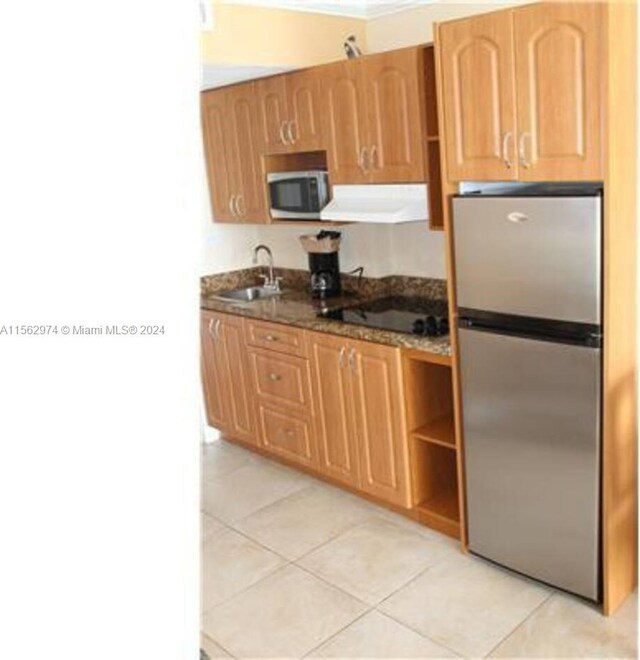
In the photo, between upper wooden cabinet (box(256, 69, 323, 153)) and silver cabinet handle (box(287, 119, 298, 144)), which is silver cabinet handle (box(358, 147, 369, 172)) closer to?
upper wooden cabinet (box(256, 69, 323, 153))

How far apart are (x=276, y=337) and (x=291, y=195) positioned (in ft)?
2.36

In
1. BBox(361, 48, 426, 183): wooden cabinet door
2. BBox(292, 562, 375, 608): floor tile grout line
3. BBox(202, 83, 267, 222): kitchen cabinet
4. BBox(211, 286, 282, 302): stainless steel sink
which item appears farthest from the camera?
BBox(211, 286, 282, 302): stainless steel sink

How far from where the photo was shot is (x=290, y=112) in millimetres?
3166

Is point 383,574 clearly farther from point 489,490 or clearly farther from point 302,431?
point 302,431

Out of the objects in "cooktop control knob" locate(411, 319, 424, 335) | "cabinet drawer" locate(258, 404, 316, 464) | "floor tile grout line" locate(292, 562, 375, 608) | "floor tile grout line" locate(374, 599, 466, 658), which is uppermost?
"cooktop control knob" locate(411, 319, 424, 335)

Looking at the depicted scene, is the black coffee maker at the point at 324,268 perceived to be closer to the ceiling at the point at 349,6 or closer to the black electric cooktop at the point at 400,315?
the black electric cooktop at the point at 400,315

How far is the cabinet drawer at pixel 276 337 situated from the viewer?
3.17 metres

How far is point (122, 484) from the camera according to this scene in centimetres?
50

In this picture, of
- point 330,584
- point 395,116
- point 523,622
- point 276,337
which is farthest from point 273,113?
point 523,622

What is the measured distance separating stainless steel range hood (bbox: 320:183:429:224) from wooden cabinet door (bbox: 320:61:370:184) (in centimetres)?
6

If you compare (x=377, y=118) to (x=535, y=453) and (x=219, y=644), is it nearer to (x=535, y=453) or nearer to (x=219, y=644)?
(x=535, y=453)

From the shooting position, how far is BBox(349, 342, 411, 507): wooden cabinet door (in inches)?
109

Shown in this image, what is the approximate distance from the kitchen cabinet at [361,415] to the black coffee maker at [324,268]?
64 centimetres

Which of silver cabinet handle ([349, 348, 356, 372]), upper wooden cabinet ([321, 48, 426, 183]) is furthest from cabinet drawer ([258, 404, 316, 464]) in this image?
upper wooden cabinet ([321, 48, 426, 183])
